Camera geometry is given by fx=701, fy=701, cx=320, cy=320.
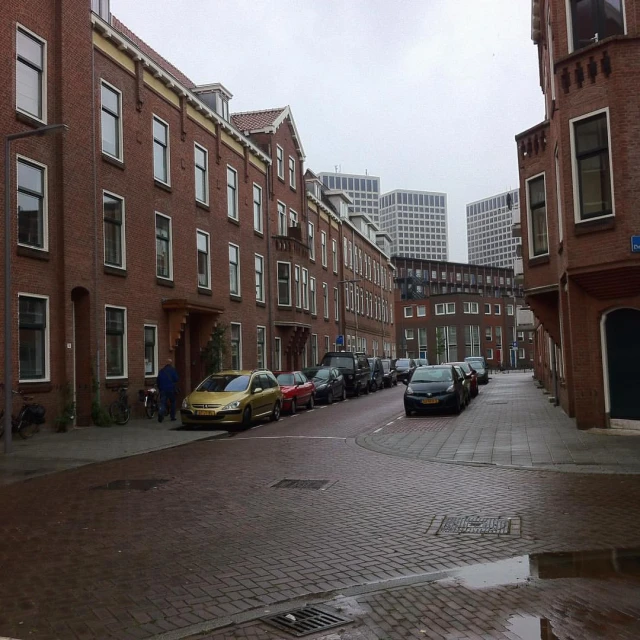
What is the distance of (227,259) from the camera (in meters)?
29.6

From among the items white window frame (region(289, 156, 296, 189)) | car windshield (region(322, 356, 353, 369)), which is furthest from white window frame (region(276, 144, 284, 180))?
car windshield (region(322, 356, 353, 369))

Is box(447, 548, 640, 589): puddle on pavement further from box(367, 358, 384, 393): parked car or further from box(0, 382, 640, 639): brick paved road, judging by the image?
box(367, 358, 384, 393): parked car

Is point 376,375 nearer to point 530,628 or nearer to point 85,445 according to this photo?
point 85,445

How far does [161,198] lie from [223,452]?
12538 mm

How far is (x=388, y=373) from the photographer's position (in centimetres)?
4475

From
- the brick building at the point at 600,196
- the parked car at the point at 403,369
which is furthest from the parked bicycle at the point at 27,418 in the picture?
the parked car at the point at 403,369

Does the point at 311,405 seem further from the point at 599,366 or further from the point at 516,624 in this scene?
the point at 516,624

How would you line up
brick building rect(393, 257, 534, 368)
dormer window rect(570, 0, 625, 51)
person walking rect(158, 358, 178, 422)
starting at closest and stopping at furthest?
dormer window rect(570, 0, 625, 51) < person walking rect(158, 358, 178, 422) < brick building rect(393, 257, 534, 368)

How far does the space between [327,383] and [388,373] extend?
16239mm

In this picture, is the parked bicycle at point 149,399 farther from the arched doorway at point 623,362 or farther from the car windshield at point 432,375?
the arched doorway at point 623,362

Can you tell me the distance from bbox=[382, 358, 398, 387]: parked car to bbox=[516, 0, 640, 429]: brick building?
27102 mm

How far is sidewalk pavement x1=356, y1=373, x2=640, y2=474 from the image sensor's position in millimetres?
11789

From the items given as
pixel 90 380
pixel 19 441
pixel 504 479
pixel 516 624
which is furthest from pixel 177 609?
pixel 90 380

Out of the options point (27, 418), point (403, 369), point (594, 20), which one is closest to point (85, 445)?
point (27, 418)
